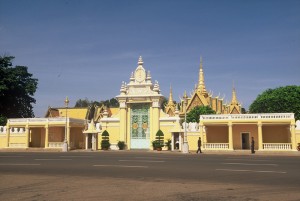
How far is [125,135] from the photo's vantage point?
40.2 m

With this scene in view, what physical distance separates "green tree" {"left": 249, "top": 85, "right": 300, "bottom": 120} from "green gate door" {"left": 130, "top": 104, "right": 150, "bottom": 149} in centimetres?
2431

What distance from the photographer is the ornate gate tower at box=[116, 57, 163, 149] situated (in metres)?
39.7

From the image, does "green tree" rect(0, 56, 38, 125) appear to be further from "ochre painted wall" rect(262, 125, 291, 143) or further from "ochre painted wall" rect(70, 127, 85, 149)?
"ochre painted wall" rect(262, 125, 291, 143)

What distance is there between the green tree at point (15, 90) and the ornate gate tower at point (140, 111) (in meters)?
21.1

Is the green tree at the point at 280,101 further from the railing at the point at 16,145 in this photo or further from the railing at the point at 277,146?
the railing at the point at 16,145

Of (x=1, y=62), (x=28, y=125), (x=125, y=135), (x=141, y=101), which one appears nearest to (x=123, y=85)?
(x=141, y=101)

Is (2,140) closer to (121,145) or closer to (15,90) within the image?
(15,90)

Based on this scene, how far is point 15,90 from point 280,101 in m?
44.3

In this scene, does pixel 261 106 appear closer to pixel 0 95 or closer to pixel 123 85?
pixel 123 85

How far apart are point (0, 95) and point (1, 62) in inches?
258

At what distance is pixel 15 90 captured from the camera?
5312 centimetres

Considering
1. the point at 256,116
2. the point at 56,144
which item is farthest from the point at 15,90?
the point at 256,116

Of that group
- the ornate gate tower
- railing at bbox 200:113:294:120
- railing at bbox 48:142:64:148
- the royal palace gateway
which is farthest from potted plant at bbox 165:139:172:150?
railing at bbox 48:142:64:148

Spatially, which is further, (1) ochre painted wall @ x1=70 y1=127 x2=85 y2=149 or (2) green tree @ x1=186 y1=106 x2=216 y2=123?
(2) green tree @ x1=186 y1=106 x2=216 y2=123
